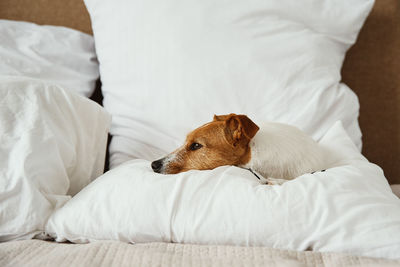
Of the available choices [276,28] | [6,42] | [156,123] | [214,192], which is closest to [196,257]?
[214,192]

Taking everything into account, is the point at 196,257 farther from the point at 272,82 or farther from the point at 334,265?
the point at 272,82

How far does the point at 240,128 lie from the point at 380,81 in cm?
96

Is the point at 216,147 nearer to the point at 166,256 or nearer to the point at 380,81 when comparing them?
the point at 166,256

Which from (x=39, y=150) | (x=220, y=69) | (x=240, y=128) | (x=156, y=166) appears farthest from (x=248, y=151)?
(x=39, y=150)

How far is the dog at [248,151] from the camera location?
1141 mm

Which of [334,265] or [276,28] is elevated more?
[276,28]

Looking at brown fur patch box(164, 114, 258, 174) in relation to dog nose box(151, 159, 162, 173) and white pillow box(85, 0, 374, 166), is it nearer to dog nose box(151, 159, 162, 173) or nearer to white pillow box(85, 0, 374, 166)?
dog nose box(151, 159, 162, 173)

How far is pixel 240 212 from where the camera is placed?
2.95ft

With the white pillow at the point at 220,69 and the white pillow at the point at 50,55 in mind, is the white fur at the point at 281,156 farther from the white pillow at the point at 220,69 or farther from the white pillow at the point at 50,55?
A: the white pillow at the point at 50,55

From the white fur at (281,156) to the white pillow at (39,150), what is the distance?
523 millimetres

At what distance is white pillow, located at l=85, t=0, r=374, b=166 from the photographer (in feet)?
4.88

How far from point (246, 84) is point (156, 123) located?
38 centimetres

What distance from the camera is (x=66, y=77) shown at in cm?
163

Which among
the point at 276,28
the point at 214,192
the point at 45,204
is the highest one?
the point at 276,28
